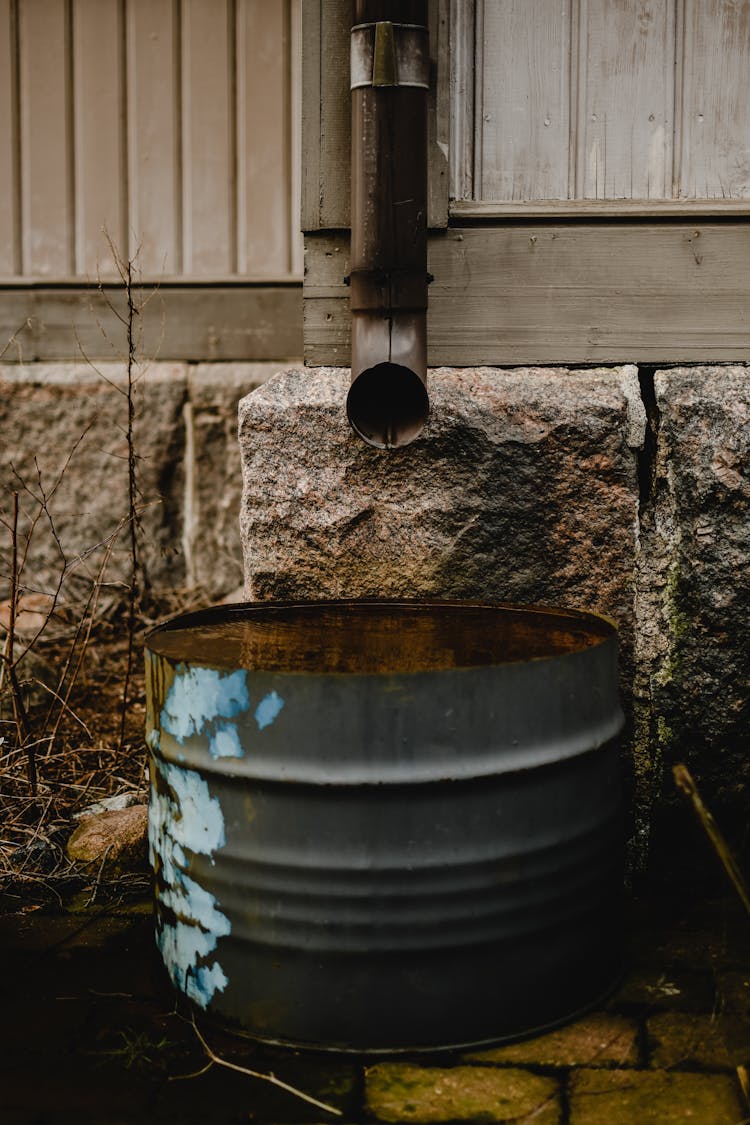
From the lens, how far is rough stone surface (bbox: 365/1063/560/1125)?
1.93 meters

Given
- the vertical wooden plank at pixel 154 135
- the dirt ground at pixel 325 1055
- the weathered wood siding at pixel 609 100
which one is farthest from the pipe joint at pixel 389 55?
the vertical wooden plank at pixel 154 135

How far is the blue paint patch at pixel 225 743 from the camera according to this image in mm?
2082

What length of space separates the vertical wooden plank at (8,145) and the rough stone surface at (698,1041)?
14.2ft

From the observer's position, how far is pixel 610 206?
9.86 feet

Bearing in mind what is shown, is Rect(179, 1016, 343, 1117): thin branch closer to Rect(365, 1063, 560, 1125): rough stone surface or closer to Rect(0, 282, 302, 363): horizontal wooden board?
Rect(365, 1063, 560, 1125): rough stone surface

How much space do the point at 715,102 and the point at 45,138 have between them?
10.7ft

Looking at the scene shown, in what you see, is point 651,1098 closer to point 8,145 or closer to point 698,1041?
point 698,1041

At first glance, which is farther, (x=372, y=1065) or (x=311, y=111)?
(x=311, y=111)

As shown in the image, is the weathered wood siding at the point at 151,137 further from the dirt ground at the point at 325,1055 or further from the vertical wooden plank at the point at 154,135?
Answer: the dirt ground at the point at 325,1055

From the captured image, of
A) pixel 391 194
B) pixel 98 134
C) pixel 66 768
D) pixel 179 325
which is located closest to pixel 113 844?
pixel 66 768

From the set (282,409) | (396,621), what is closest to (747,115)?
(282,409)

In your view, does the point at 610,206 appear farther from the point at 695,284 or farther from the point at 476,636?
the point at 476,636

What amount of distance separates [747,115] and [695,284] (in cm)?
49

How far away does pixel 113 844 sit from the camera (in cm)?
299
